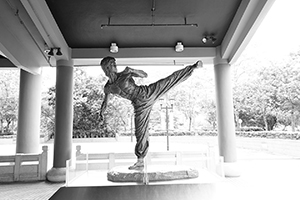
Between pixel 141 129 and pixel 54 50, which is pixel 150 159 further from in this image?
pixel 54 50

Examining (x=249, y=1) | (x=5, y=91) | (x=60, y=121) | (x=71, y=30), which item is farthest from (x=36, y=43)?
(x=5, y=91)

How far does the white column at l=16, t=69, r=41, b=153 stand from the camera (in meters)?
6.32

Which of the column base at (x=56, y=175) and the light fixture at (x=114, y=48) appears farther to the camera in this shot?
the light fixture at (x=114, y=48)

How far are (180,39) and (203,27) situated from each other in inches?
26.9

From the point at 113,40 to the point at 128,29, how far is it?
66cm

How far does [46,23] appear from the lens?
13.7 ft

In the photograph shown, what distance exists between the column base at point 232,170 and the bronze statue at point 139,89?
2643 millimetres

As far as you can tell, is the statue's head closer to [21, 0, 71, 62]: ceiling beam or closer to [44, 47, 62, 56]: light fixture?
[21, 0, 71, 62]: ceiling beam

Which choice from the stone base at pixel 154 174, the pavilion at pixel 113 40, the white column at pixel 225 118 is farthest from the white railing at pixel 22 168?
the white column at pixel 225 118

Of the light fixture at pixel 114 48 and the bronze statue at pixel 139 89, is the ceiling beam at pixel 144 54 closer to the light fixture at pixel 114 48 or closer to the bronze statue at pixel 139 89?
the light fixture at pixel 114 48

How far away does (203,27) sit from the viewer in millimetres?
4949

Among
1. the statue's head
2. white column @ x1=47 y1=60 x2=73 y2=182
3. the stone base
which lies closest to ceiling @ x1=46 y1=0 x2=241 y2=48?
white column @ x1=47 y1=60 x2=73 y2=182

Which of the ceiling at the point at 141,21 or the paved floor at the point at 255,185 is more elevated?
the ceiling at the point at 141,21

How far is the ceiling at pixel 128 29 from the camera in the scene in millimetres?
4020
